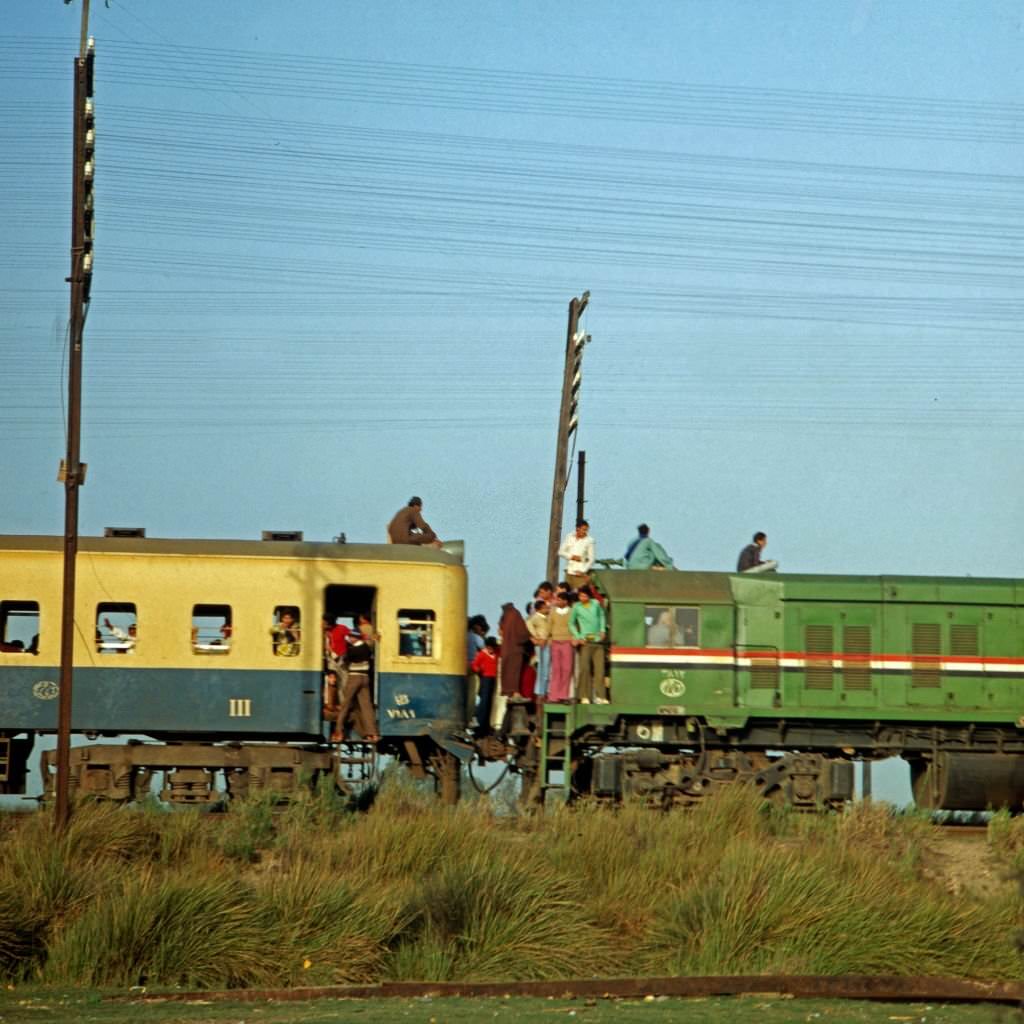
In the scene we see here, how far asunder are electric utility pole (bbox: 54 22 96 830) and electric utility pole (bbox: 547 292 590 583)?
37.8 ft

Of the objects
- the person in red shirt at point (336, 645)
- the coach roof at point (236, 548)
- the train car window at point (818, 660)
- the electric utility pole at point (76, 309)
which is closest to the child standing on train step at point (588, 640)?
the coach roof at point (236, 548)

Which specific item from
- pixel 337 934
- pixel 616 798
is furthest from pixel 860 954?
pixel 616 798

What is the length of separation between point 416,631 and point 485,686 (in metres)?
1.44

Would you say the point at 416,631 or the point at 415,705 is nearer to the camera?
the point at 415,705

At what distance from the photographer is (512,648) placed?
24688 mm

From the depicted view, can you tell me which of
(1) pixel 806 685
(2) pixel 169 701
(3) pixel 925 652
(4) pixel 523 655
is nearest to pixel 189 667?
(2) pixel 169 701

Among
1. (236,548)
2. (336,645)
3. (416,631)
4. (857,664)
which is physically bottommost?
(857,664)

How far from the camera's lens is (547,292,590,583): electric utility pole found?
3133 centimetres

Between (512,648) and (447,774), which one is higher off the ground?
(512,648)

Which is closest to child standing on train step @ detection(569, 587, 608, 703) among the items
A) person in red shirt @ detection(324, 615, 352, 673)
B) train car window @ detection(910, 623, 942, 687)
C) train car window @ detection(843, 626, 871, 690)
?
person in red shirt @ detection(324, 615, 352, 673)

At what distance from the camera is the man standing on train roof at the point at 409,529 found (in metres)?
25.9

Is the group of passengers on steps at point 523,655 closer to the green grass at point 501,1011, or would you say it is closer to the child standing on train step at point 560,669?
the child standing on train step at point 560,669

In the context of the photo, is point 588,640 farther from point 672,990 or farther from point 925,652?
point 672,990

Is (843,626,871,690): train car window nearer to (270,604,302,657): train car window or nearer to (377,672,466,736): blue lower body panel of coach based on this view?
(377,672,466,736): blue lower body panel of coach
